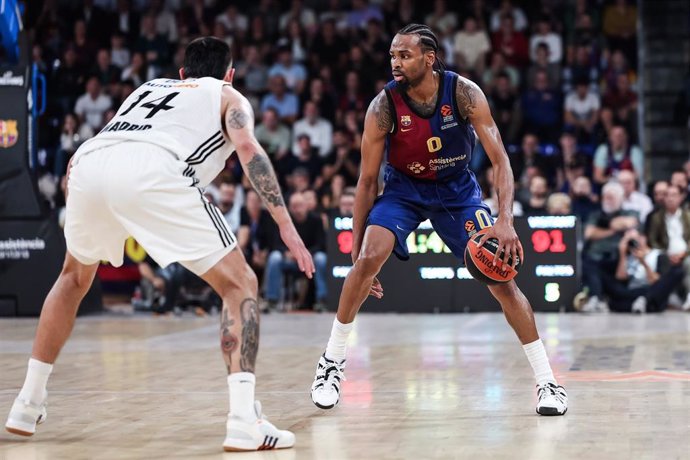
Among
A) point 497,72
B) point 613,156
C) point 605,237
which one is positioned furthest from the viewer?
point 497,72

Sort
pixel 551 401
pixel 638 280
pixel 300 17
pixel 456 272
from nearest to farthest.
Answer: pixel 551 401 < pixel 456 272 < pixel 638 280 < pixel 300 17

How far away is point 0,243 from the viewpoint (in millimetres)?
13711

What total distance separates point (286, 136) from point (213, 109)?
41.4 feet

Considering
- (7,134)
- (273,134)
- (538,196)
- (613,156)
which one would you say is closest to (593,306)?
(538,196)

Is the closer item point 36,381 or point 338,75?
point 36,381

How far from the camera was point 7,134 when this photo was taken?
13.7 metres

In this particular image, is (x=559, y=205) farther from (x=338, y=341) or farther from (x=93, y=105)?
(x=93, y=105)

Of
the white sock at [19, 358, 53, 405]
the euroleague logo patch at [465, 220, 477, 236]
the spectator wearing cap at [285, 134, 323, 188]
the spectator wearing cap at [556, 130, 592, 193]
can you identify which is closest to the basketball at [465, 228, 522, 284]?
the euroleague logo patch at [465, 220, 477, 236]

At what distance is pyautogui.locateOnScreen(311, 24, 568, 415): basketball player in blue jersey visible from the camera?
6531 mm

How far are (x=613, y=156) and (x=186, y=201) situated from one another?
1237cm

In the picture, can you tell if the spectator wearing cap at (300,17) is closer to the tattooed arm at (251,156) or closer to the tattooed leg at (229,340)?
the tattooed arm at (251,156)

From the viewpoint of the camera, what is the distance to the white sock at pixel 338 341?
22.4 feet

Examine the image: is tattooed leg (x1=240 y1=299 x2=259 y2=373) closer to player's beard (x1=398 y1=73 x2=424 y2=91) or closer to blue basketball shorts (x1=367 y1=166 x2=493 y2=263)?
blue basketball shorts (x1=367 y1=166 x2=493 y2=263)

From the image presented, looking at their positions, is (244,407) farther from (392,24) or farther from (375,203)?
(392,24)
